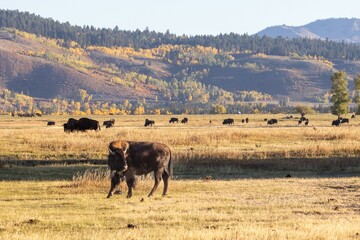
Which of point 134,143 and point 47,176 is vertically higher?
point 134,143

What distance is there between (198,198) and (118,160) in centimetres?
269

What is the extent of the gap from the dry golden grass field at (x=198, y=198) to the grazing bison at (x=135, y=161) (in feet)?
1.97

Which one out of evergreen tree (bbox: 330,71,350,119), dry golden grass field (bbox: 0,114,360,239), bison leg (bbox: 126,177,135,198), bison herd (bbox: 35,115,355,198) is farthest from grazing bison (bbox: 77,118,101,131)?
evergreen tree (bbox: 330,71,350,119)

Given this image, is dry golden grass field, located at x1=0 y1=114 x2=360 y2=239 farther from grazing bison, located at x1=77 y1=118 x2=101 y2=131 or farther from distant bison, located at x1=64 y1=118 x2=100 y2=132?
grazing bison, located at x1=77 y1=118 x2=101 y2=131

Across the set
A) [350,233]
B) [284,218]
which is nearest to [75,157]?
[284,218]

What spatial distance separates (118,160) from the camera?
73.3ft

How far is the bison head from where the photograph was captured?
22266 millimetres

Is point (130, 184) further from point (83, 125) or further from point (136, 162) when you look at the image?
point (83, 125)

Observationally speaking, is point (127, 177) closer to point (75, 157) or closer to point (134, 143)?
point (134, 143)

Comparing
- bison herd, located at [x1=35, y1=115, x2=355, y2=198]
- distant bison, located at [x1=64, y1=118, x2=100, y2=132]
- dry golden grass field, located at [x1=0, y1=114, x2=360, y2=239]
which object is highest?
bison herd, located at [x1=35, y1=115, x2=355, y2=198]

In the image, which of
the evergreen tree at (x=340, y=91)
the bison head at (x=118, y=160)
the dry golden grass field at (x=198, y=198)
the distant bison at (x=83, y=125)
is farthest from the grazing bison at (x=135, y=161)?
the evergreen tree at (x=340, y=91)

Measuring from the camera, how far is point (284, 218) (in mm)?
17719

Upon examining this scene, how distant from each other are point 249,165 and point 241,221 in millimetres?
18194

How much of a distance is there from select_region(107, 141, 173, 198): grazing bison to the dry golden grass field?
600 mm
